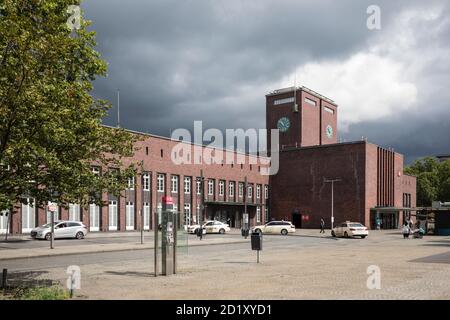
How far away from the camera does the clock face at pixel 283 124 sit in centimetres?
8956

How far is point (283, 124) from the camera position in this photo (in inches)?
3558

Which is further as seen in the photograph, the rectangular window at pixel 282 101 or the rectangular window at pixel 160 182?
the rectangular window at pixel 282 101

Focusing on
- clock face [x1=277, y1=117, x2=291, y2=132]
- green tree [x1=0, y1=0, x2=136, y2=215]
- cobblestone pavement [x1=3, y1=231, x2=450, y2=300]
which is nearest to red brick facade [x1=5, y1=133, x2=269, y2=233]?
clock face [x1=277, y1=117, x2=291, y2=132]

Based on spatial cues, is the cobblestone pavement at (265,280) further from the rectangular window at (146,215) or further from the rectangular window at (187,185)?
the rectangular window at (187,185)

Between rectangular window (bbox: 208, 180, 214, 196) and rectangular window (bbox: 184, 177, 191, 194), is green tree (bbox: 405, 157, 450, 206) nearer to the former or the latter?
rectangular window (bbox: 208, 180, 214, 196)

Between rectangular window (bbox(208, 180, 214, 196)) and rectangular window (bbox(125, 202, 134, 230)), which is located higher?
rectangular window (bbox(208, 180, 214, 196))

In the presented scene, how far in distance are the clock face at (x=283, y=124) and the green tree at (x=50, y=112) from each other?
74.5 metres

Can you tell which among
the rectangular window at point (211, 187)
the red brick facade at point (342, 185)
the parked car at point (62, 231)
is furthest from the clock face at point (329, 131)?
the parked car at point (62, 231)

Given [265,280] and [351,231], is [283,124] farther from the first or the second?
[265,280]

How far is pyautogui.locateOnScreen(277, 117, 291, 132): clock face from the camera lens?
294ft

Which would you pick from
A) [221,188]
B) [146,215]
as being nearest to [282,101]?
[221,188]

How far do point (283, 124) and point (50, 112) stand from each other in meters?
A: 79.6

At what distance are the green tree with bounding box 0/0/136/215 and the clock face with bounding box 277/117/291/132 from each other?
74539mm
